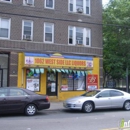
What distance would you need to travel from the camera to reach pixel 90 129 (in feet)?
29.5

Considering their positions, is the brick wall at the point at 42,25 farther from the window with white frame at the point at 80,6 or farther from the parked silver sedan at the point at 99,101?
the parked silver sedan at the point at 99,101

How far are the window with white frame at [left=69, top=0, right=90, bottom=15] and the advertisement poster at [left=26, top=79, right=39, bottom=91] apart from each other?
22.2 ft

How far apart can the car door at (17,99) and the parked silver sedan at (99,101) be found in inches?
111

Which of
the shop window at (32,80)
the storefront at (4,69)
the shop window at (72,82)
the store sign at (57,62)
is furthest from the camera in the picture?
the shop window at (72,82)

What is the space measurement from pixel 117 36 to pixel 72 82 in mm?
7104

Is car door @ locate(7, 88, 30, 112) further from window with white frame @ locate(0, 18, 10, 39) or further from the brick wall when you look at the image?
window with white frame @ locate(0, 18, 10, 39)

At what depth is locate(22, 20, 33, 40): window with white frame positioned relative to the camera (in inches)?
760

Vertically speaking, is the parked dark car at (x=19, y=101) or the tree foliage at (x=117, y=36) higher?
the tree foliage at (x=117, y=36)

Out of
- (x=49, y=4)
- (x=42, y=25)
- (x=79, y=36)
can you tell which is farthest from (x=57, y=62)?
(x=49, y=4)

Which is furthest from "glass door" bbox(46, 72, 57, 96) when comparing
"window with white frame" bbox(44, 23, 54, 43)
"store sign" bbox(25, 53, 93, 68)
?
"window with white frame" bbox(44, 23, 54, 43)

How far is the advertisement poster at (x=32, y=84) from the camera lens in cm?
1911

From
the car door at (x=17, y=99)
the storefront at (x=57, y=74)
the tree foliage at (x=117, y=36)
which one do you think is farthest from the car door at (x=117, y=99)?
the tree foliage at (x=117, y=36)

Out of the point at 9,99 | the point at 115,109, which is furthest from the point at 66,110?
the point at 9,99

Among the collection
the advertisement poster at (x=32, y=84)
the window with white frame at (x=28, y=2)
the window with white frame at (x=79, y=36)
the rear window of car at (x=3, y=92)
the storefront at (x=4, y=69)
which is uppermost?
the window with white frame at (x=28, y=2)
